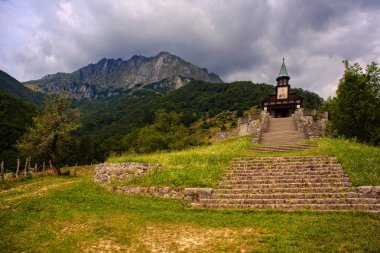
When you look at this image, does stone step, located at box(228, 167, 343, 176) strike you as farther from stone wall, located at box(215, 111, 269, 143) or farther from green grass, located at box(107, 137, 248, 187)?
stone wall, located at box(215, 111, 269, 143)

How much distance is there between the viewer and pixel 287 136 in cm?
3700

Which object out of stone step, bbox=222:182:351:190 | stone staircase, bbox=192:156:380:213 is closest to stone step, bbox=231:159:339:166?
stone staircase, bbox=192:156:380:213

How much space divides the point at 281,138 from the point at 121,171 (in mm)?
21216

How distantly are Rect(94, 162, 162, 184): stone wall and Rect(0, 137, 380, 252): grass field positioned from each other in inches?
138

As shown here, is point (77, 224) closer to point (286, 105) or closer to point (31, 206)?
point (31, 206)

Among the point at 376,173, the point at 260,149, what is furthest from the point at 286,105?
the point at 376,173

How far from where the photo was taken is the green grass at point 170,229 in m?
10.9

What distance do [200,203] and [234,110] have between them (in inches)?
5546

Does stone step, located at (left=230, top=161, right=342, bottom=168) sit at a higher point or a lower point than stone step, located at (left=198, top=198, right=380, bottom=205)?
higher

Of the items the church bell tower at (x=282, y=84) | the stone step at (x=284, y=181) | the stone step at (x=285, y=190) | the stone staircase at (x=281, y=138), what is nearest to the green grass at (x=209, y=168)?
the stone step at (x=284, y=181)

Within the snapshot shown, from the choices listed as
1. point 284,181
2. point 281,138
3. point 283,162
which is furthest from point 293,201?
point 281,138

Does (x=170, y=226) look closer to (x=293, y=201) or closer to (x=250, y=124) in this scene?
(x=293, y=201)

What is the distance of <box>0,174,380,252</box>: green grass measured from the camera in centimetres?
1086

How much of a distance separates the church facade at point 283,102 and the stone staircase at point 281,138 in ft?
39.2
